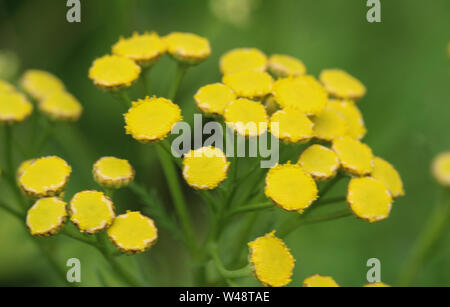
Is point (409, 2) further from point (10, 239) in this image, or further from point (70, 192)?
point (10, 239)

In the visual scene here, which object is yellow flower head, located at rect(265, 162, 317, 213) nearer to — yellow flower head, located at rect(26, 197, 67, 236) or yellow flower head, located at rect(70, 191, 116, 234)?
yellow flower head, located at rect(70, 191, 116, 234)

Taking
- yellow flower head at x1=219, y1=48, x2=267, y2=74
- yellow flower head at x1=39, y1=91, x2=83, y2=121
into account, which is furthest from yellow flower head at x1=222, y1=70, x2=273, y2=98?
yellow flower head at x1=39, y1=91, x2=83, y2=121

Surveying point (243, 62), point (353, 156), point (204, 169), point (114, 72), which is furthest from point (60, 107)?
point (353, 156)

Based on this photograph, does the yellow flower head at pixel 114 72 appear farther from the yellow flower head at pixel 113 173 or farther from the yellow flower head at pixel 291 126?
the yellow flower head at pixel 291 126

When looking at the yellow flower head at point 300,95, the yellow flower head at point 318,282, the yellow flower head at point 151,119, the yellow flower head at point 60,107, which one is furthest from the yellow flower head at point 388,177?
the yellow flower head at point 60,107

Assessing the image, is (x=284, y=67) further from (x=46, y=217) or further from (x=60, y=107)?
(x=46, y=217)

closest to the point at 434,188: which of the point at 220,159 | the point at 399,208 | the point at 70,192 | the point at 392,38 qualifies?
the point at 399,208
